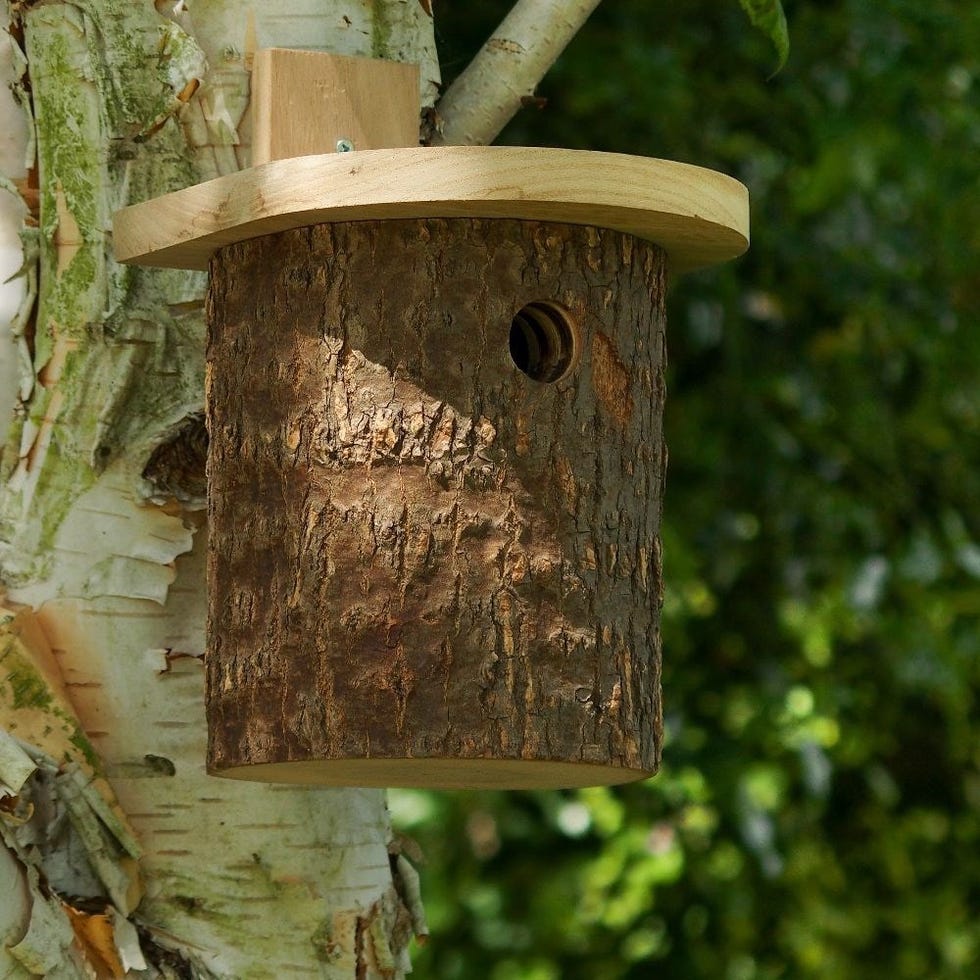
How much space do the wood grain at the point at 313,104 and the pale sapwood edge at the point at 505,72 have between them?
0.20m

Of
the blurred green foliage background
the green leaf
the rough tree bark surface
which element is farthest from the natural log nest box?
the blurred green foliage background

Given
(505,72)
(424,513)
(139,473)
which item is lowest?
(424,513)

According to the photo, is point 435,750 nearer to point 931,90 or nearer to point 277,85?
point 277,85

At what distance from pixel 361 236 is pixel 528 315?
0.59 ft

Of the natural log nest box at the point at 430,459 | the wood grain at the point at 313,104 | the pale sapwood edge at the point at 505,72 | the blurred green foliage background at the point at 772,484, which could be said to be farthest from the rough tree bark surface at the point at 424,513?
the blurred green foliage background at the point at 772,484

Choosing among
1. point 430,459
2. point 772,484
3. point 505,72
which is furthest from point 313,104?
point 772,484

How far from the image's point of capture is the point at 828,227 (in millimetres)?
3576

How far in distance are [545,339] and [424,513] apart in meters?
0.22

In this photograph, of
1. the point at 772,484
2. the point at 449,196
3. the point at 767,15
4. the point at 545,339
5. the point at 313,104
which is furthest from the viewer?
the point at 772,484

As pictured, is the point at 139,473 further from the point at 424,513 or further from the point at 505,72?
the point at 505,72

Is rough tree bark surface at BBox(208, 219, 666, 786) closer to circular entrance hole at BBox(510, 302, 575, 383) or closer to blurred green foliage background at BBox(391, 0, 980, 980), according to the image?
circular entrance hole at BBox(510, 302, 575, 383)

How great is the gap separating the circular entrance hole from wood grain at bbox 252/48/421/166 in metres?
0.26

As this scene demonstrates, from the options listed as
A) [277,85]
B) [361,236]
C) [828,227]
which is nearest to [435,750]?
[361,236]

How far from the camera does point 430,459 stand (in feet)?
5.22
